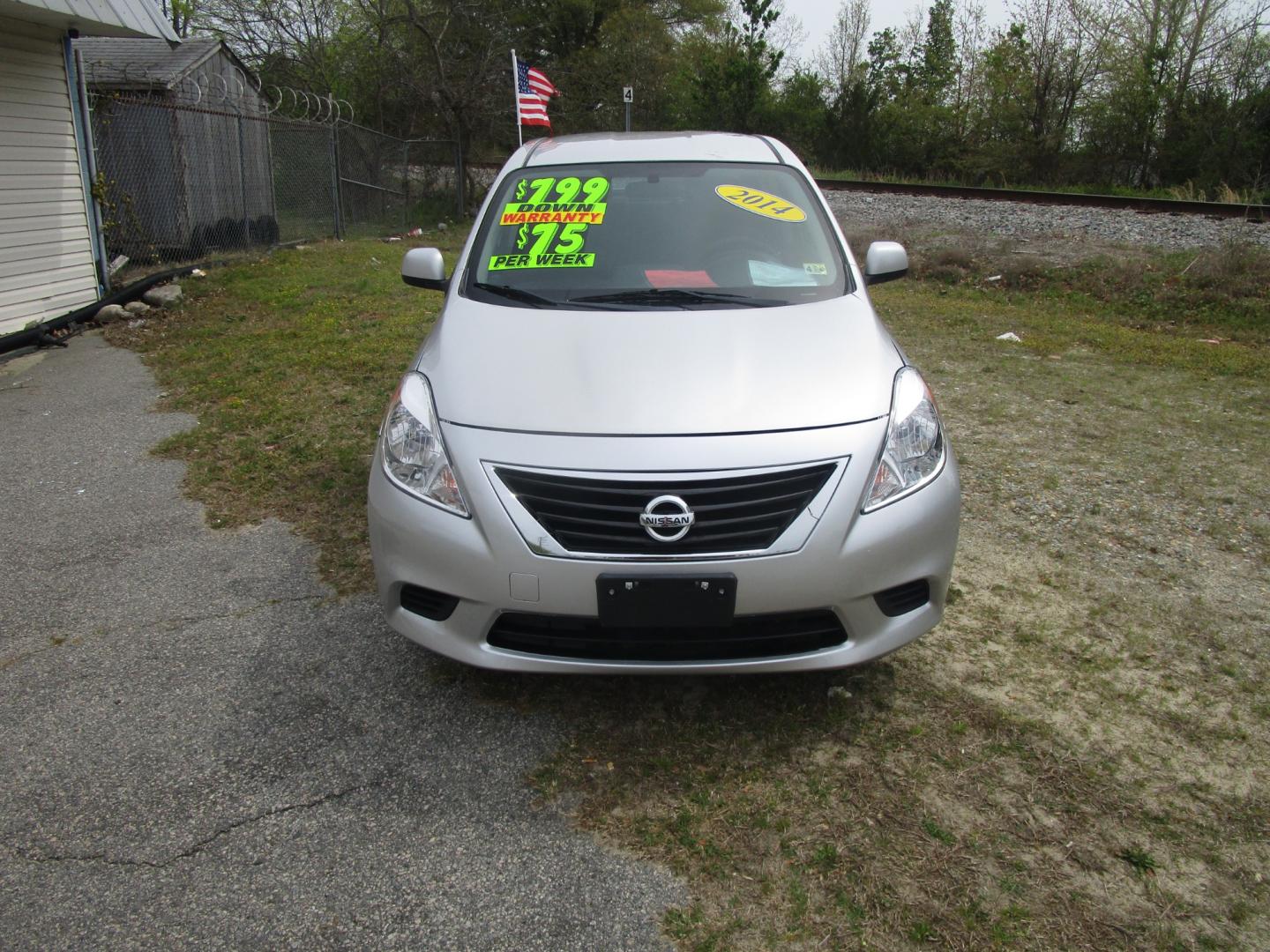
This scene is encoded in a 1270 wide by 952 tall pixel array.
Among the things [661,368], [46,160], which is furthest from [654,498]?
[46,160]

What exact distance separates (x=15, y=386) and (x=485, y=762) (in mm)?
6048

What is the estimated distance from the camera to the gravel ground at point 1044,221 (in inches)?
437

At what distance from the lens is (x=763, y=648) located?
2500 mm

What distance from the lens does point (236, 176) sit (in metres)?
13.9

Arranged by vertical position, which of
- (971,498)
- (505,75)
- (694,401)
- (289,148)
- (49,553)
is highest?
(505,75)

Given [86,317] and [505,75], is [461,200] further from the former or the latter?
[86,317]

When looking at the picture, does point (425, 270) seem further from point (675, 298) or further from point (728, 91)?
point (728, 91)

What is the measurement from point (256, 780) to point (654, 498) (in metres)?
1.36

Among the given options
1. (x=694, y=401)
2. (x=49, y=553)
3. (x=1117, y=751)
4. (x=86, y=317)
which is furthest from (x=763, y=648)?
(x=86, y=317)

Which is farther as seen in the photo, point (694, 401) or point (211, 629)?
point (211, 629)

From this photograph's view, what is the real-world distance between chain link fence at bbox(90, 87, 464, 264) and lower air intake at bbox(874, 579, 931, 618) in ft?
32.2

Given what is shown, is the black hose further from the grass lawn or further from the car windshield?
the car windshield

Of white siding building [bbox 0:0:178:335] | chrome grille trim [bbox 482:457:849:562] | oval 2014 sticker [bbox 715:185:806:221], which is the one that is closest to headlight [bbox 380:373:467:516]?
chrome grille trim [bbox 482:457:849:562]

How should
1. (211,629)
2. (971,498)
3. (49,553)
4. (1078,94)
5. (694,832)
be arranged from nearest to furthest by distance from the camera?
(694,832) → (211,629) → (49,553) → (971,498) → (1078,94)
